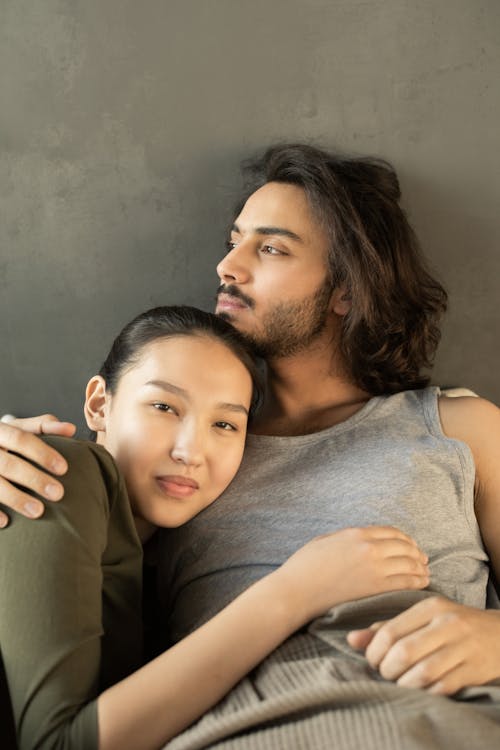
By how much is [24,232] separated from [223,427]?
2.50ft

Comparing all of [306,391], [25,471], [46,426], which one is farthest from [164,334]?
[306,391]

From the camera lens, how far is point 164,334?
1.41 metres

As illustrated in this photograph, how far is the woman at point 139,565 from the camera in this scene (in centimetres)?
103

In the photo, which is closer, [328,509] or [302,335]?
[328,509]

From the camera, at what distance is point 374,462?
1476 mm

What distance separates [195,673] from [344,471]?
0.53 meters

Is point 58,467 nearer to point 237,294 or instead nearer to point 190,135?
point 237,294

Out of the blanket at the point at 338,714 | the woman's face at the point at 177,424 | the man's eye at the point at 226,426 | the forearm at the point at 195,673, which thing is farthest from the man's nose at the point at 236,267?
the blanket at the point at 338,714

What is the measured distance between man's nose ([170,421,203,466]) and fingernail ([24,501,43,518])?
27 cm

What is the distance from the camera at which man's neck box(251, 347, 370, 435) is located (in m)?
1.79

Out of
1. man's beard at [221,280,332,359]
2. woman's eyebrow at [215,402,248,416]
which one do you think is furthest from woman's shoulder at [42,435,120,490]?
man's beard at [221,280,332,359]

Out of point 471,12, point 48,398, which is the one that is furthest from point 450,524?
point 471,12

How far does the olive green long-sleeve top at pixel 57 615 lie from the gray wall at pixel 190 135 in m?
0.74

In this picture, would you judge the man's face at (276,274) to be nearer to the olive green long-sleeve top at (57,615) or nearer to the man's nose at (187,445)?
the man's nose at (187,445)
